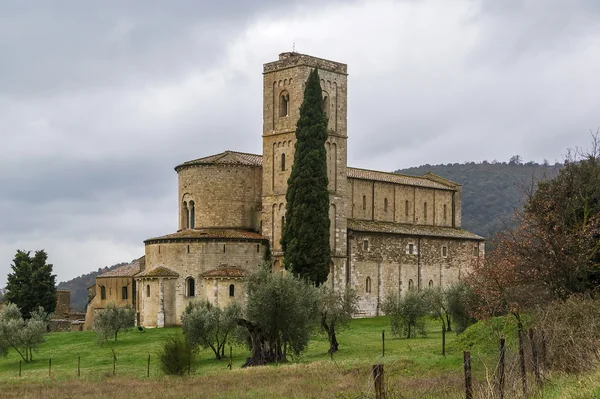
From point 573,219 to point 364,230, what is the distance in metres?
32.4

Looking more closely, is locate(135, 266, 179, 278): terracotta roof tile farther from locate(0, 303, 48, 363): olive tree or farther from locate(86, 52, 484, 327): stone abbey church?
locate(0, 303, 48, 363): olive tree

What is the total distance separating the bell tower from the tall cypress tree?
12.3 feet

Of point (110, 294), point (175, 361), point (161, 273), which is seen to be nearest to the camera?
point (175, 361)

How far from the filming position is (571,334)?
77.0 ft

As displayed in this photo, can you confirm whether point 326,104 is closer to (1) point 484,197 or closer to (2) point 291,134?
(2) point 291,134

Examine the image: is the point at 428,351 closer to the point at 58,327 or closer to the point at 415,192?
the point at 415,192

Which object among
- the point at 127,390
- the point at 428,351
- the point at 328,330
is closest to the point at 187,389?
the point at 127,390

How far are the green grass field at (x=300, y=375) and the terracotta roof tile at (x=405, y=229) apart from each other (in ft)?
44.8

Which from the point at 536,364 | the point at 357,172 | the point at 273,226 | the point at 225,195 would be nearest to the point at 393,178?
the point at 357,172

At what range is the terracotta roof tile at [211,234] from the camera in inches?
2356

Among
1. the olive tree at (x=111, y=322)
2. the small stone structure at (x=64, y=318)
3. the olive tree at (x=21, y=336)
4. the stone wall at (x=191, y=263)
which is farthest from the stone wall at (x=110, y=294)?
the olive tree at (x=21, y=336)

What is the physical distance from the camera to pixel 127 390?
97.1 feet

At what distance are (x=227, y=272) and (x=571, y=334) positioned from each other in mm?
36495

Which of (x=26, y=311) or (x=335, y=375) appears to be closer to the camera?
(x=335, y=375)
